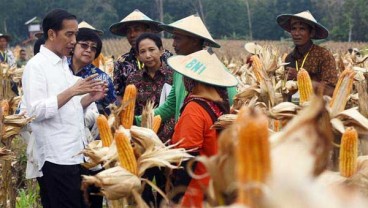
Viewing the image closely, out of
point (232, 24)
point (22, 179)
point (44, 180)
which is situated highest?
point (44, 180)

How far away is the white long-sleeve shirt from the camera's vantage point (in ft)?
13.1

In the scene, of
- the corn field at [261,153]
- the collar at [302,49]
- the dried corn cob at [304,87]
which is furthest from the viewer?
the collar at [302,49]

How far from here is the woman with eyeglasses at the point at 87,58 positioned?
4.85 metres

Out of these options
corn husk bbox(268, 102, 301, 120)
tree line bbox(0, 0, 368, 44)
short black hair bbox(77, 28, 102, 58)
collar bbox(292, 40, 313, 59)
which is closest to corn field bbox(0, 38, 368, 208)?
corn husk bbox(268, 102, 301, 120)

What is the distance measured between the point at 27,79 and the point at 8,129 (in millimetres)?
1123

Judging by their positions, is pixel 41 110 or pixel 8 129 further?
pixel 8 129

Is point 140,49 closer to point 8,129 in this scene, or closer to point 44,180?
point 8,129

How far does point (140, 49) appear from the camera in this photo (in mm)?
5344

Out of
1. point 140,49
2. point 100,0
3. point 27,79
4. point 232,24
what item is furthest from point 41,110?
point 100,0

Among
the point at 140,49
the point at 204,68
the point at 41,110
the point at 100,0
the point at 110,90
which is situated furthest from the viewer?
the point at 100,0

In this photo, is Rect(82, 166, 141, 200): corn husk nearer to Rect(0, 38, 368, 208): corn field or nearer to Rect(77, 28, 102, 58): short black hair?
Rect(0, 38, 368, 208): corn field

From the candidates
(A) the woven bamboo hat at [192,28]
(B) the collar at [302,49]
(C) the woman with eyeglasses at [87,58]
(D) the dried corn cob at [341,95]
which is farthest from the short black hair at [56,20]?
(B) the collar at [302,49]

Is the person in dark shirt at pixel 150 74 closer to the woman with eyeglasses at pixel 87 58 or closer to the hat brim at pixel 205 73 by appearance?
the woman with eyeglasses at pixel 87 58

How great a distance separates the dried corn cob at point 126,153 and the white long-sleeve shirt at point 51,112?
842 mm
